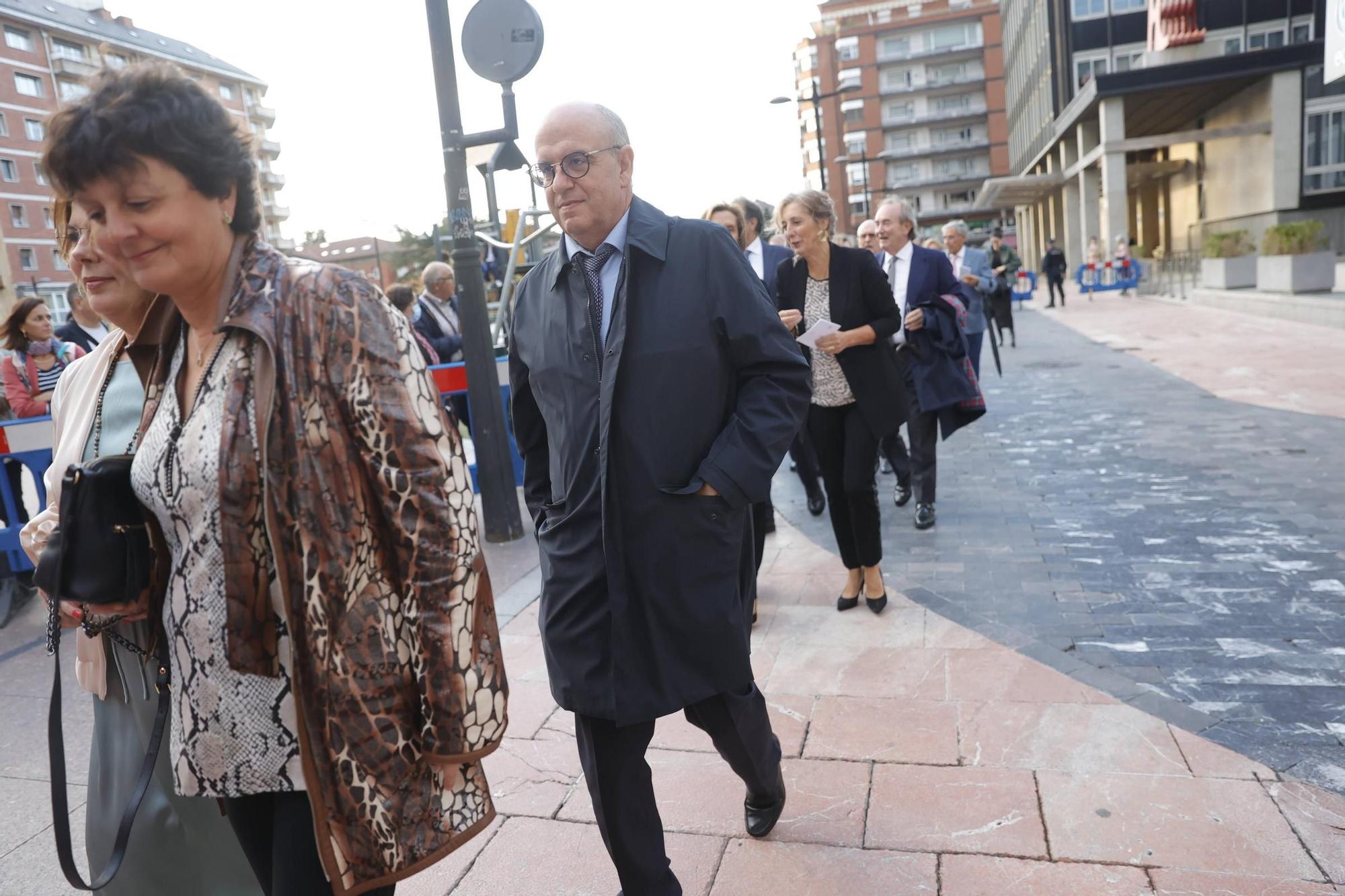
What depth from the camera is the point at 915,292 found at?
641cm

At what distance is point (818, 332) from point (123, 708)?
3.27m

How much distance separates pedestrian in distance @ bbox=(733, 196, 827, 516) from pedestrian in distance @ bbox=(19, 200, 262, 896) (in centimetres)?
355

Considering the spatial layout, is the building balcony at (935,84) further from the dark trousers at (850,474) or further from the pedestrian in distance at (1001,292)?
the dark trousers at (850,474)

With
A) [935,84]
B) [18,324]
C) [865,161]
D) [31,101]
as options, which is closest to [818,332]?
[18,324]

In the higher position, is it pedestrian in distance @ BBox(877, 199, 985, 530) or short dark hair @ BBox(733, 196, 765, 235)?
short dark hair @ BBox(733, 196, 765, 235)

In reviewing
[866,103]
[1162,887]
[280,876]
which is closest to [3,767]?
[280,876]

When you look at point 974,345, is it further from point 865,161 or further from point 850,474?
point 865,161

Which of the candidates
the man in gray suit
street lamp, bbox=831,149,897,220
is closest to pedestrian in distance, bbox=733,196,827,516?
the man in gray suit

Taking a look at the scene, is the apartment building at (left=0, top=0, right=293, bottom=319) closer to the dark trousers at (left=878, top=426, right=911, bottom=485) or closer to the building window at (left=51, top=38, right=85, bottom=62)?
the building window at (left=51, top=38, right=85, bottom=62)

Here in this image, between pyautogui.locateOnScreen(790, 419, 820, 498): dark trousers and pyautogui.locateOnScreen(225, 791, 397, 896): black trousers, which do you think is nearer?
pyautogui.locateOnScreen(225, 791, 397, 896): black trousers

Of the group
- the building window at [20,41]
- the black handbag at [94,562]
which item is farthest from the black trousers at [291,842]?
the building window at [20,41]

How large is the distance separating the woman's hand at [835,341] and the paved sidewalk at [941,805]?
1428mm

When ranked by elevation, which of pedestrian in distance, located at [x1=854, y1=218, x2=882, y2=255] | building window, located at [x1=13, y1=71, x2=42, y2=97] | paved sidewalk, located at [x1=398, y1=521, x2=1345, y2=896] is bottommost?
paved sidewalk, located at [x1=398, y1=521, x2=1345, y2=896]

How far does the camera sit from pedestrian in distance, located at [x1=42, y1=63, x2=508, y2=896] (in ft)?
5.23
